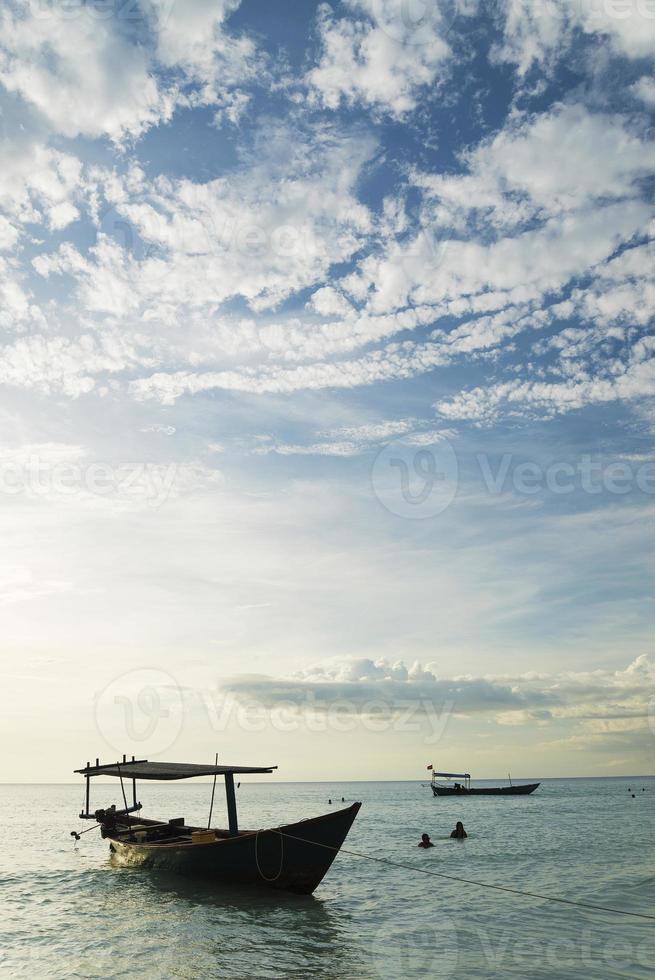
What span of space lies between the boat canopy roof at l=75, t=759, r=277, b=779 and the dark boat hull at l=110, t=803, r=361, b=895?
277cm

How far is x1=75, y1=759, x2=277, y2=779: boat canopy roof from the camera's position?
24.5 meters

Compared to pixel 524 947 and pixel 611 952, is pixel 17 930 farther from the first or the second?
pixel 611 952

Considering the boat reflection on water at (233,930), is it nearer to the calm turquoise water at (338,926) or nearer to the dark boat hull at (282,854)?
the calm turquoise water at (338,926)

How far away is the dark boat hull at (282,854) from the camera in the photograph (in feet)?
68.1

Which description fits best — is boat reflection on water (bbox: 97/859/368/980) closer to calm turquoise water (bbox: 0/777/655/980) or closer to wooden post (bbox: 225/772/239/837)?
calm turquoise water (bbox: 0/777/655/980)

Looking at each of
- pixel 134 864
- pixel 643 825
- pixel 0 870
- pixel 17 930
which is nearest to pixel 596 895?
pixel 134 864

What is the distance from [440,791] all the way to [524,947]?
11166cm

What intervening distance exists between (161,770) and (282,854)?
25.6ft

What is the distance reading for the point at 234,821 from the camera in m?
24.3

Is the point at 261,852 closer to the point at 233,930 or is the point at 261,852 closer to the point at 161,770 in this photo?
the point at 233,930

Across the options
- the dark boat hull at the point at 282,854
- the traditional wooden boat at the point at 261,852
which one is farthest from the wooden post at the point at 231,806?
the dark boat hull at the point at 282,854

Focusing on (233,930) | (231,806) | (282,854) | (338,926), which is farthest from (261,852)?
(231,806)

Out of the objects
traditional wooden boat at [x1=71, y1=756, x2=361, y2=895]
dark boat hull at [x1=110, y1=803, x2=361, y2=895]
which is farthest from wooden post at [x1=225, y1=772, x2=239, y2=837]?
dark boat hull at [x1=110, y1=803, x2=361, y2=895]

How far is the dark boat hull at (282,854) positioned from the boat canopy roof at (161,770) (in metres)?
2.77
